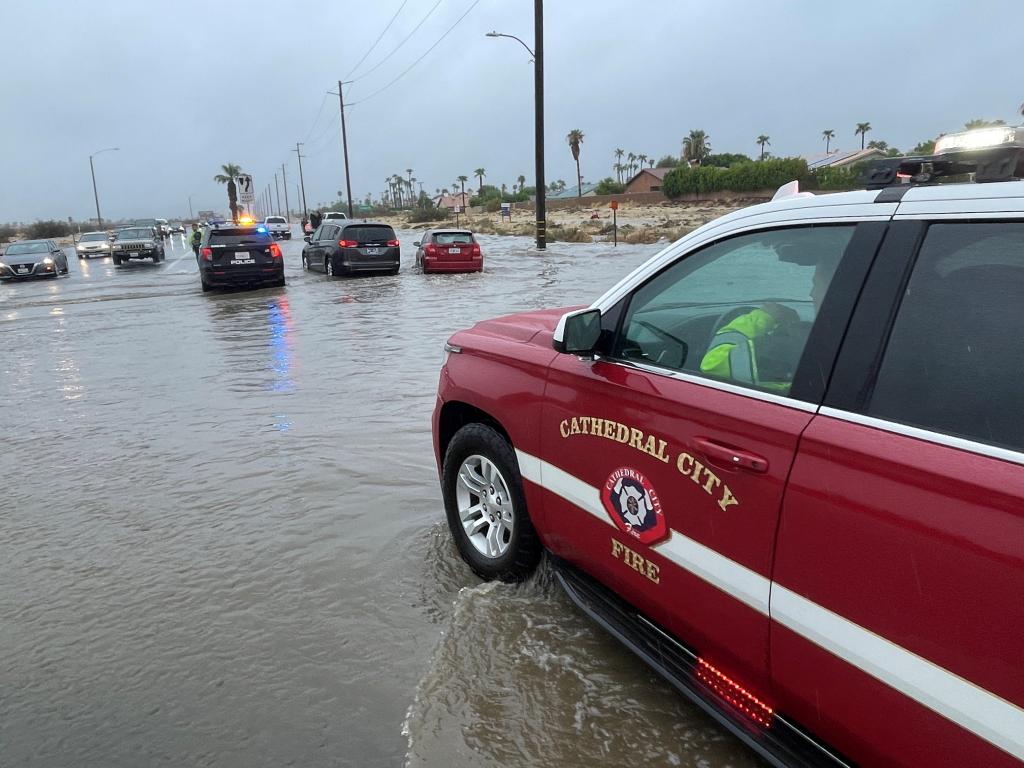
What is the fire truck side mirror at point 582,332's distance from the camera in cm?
275

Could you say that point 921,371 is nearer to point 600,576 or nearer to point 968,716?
point 968,716

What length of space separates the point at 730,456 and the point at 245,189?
148 ft

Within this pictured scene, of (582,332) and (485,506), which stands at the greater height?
(582,332)

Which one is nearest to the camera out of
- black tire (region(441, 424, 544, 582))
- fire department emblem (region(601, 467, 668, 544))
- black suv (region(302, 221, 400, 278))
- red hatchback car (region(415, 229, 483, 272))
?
fire department emblem (region(601, 467, 668, 544))

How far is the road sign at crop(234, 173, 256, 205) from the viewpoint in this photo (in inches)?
1670

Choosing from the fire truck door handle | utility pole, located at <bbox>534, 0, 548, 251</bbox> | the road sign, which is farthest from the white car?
the fire truck door handle

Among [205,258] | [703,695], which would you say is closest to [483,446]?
[703,695]

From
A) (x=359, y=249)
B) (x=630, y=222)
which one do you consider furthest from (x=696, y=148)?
→ (x=359, y=249)

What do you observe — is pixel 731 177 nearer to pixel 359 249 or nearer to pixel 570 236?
pixel 570 236

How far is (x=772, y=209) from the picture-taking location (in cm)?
224

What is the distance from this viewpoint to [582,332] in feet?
9.05

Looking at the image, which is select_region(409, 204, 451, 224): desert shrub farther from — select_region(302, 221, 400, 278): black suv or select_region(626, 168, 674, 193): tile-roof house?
select_region(302, 221, 400, 278): black suv

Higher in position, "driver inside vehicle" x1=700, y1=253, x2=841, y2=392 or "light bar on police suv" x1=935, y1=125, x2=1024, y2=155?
"light bar on police suv" x1=935, y1=125, x2=1024, y2=155

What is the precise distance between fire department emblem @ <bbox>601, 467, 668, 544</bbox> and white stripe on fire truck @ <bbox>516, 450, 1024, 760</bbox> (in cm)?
→ 6
